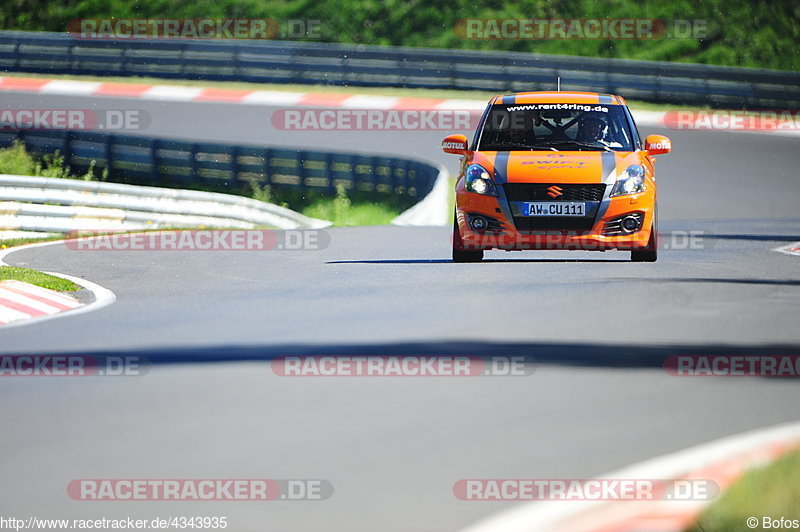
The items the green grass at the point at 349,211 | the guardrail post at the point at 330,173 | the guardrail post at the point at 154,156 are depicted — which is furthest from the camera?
the guardrail post at the point at 154,156

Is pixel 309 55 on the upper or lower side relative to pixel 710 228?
upper

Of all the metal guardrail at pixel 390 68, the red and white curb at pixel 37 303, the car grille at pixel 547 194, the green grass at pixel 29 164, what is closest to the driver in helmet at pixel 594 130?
the car grille at pixel 547 194

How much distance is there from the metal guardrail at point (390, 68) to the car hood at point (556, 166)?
17712 millimetres

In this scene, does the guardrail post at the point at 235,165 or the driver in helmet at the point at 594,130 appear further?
the guardrail post at the point at 235,165

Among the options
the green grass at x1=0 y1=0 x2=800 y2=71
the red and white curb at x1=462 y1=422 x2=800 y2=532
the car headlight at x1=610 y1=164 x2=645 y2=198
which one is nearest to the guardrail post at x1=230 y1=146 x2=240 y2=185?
the car headlight at x1=610 y1=164 x2=645 y2=198

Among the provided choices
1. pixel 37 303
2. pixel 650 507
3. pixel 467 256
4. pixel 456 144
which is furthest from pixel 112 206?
pixel 650 507

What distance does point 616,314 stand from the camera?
1022 centimetres

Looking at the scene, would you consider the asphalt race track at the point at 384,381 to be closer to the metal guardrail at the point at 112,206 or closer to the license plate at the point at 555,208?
the license plate at the point at 555,208

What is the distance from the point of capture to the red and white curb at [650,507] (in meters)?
5.08

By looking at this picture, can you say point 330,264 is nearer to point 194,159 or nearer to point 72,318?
point 72,318

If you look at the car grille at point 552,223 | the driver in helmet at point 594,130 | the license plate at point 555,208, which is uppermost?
the driver in helmet at point 594,130

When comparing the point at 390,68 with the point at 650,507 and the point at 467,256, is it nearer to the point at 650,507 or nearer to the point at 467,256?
the point at 467,256

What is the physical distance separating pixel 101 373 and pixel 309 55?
25210 millimetres

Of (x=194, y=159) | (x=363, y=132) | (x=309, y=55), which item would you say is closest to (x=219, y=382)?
(x=194, y=159)
